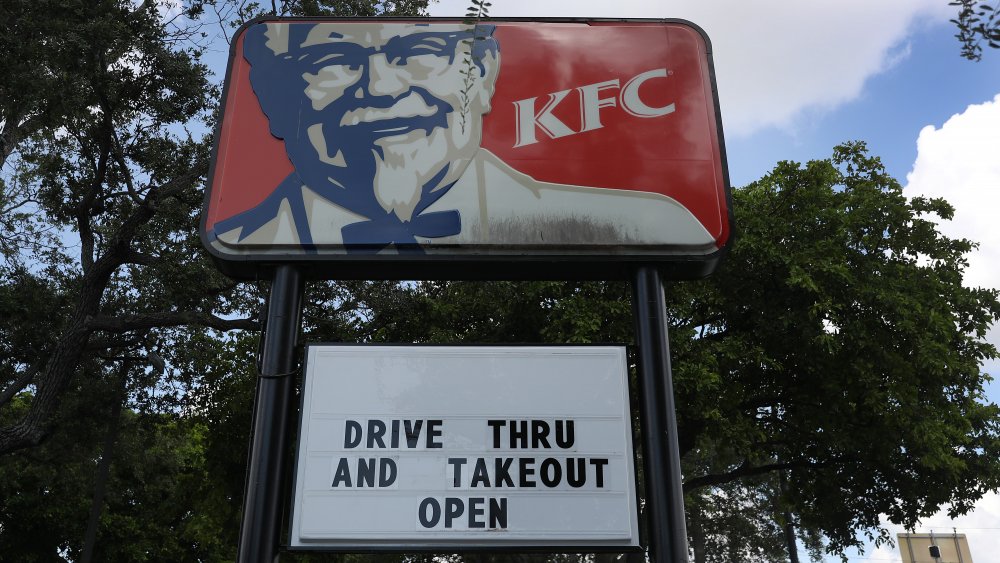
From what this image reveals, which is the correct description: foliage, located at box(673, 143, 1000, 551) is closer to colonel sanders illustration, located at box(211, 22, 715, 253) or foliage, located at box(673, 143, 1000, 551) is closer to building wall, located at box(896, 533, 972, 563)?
building wall, located at box(896, 533, 972, 563)

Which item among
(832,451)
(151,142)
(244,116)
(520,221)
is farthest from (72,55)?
(832,451)

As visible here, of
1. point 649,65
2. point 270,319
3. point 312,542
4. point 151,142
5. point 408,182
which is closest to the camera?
point 312,542

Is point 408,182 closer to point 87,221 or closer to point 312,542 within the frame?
point 312,542

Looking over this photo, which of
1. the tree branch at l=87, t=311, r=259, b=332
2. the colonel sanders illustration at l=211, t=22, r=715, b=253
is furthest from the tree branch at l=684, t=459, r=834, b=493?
the colonel sanders illustration at l=211, t=22, r=715, b=253

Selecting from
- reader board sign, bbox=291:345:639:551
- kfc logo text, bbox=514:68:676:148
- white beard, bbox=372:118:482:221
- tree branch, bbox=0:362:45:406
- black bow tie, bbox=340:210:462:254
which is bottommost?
reader board sign, bbox=291:345:639:551

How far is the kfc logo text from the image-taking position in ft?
21.3

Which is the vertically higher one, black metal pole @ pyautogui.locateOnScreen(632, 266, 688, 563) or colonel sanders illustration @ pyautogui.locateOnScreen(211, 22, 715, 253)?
colonel sanders illustration @ pyautogui.locateOnScreen(211, 22, 715, 253)

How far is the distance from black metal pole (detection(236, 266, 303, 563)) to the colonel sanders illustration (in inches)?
18.3

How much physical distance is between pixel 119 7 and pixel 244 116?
10.2 meters

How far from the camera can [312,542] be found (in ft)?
16.9

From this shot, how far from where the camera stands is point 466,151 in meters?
6.42

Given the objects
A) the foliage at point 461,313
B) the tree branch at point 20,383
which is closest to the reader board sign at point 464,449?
the foliage at point 461,313

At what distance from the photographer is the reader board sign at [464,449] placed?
16.9 ft

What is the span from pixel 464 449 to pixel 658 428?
4.71 feet
